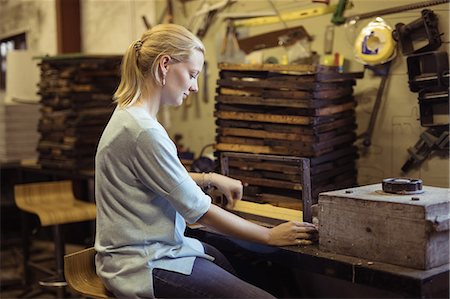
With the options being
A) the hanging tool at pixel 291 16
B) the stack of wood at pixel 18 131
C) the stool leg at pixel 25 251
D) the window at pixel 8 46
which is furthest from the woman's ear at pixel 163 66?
the window at pixel 8 46

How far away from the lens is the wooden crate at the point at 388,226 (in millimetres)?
1596

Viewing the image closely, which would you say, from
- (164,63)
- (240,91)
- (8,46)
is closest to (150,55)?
(164,63)

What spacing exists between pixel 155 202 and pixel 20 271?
2.68 meters

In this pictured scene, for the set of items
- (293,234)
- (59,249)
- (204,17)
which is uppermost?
(204,17)

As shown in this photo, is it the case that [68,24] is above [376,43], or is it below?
above

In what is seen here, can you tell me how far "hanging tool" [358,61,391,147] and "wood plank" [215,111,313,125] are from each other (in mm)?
391

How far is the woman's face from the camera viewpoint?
186cm

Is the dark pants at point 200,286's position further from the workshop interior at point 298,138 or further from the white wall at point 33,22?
the white wall at point 33,22

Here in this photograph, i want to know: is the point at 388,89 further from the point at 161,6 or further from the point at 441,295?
the point at 161,6

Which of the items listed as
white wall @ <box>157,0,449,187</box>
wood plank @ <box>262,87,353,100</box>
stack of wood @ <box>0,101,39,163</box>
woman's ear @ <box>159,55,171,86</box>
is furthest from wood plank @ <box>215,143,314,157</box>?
stack of wood @ <box>0,101,39,163</box>

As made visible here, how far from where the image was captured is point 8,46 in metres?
6.39

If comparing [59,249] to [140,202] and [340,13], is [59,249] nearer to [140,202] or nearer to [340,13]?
[140,202]

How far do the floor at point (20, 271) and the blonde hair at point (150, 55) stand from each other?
2.11 metres

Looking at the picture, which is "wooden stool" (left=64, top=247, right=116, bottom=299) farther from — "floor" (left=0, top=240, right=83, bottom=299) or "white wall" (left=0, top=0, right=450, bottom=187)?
"floor" (left=0, top=240, right=83, bottom=299)
